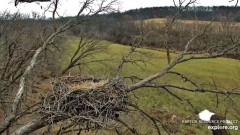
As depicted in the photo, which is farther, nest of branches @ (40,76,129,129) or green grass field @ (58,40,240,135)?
green grass field @ (58,40,240,135)

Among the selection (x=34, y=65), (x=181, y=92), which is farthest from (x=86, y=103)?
(x=181, y=92)

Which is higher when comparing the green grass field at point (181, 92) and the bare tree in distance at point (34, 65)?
the bare tree in distance at point (34, 65)

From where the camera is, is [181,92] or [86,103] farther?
[181,92]

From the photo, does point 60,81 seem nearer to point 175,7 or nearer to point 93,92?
point 93,92

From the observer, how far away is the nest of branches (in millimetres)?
5195

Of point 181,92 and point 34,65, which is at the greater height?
point 34,65

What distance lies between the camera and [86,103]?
5.35 metres

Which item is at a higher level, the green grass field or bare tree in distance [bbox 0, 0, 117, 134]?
bare tree in distance [bbox 0, 0, 117, 134]

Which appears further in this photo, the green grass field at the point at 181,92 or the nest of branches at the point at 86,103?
the green grass field at the point at 181,92

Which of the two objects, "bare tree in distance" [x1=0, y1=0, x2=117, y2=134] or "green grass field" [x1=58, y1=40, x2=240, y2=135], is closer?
"bare tree in distance" [x1=0, y1=0, x2=117, y2=134]

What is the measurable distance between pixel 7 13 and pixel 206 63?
33.9m

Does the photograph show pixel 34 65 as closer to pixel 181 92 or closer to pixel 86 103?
pixel 86 103

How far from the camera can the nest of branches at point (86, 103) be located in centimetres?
520

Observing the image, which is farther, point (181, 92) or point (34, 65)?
point (181, 92)
